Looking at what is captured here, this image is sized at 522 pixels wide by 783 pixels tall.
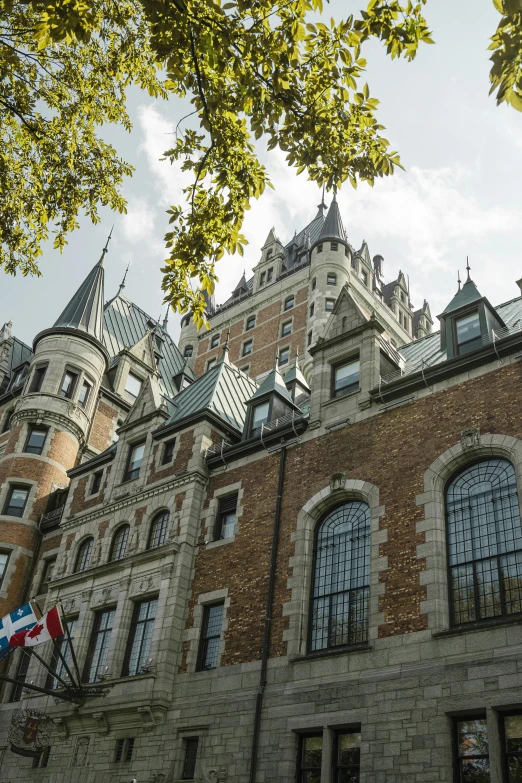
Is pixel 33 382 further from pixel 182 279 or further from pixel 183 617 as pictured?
pixel 182 279

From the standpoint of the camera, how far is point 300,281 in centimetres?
5544

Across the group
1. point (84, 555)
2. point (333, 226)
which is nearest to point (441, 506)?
point (84, 555)

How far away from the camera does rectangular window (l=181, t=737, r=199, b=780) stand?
65.7 ft

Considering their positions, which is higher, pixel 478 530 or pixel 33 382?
pixel 33 382

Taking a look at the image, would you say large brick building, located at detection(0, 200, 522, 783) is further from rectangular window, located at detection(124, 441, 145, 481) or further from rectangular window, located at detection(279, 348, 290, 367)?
rectangular window, located at detection(279, 348, 290, 367)

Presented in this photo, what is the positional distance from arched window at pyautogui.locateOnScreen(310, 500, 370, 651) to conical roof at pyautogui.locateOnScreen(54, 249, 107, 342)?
2217 cm

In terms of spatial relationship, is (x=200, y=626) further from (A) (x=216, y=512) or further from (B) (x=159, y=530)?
(B) (x=159, y=530)

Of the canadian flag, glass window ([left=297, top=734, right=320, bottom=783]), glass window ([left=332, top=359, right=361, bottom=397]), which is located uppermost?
glass window ([left=332, top=359, right=361, bottom=397])

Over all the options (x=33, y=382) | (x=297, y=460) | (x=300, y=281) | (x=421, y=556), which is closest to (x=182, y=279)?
(x=421, y=556)

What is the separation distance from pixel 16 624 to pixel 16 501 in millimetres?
11333

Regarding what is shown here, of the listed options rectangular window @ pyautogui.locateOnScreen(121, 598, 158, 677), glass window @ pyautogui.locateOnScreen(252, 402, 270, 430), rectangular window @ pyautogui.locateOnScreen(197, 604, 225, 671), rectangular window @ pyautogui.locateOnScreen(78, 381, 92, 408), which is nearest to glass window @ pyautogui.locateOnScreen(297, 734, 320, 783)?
rectangular window @ pyautogui.locateOnScreen(197, 604, 225, 671)

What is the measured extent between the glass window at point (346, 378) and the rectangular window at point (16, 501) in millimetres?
16701

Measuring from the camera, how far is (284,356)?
51250 millimetres

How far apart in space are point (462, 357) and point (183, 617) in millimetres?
11754
